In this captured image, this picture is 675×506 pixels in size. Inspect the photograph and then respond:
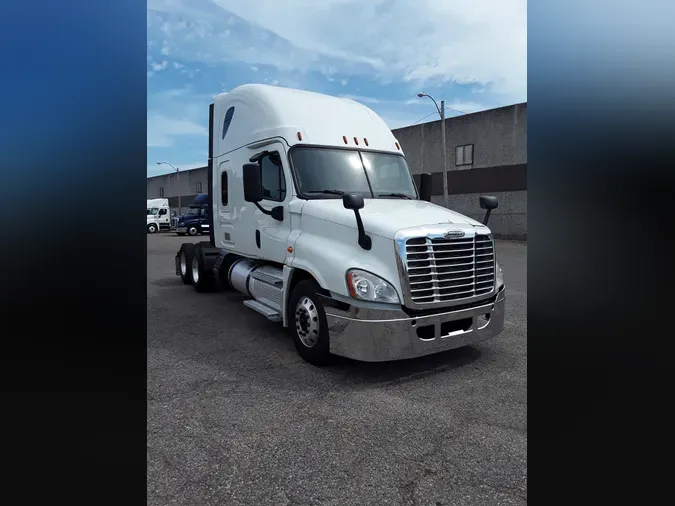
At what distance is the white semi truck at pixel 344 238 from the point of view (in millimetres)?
4148

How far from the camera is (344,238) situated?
4.55 meters

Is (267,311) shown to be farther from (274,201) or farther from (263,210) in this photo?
(274,201)

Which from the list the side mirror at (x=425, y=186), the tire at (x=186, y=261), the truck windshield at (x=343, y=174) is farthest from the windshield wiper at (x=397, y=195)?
the tire at (x=186, y=261)

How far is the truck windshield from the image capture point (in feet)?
17.4

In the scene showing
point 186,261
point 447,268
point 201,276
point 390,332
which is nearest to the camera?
point 390,332

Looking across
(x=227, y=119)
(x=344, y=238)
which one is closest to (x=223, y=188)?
(x=227, y=119)

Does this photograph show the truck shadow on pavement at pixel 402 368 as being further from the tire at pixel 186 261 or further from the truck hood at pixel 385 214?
the tire at pixel 186 261

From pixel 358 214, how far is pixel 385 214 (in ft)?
1.52

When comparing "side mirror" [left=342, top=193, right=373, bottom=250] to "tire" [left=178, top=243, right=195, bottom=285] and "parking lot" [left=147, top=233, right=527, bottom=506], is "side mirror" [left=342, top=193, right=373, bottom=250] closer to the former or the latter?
"parking lot" [left=147, top=233, right=527, bottom=506]

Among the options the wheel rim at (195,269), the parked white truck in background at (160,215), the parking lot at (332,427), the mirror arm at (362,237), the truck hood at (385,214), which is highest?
the parked white truck in background at (160,215)

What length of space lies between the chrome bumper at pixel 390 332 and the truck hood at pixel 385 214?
83cm

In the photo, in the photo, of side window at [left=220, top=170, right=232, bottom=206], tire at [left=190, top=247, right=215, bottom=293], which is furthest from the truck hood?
tire at [left=190, top=247, right=215, bottom=293]

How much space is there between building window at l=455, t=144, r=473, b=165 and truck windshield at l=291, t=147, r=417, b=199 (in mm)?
21977

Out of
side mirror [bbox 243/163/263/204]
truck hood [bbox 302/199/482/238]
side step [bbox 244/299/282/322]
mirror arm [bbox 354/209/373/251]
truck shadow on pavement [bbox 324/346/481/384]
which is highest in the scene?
side mirror [bbox 243/163/263/204]
